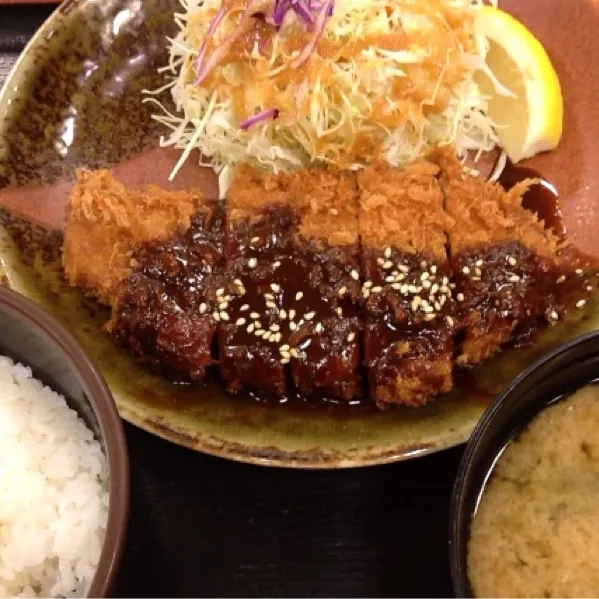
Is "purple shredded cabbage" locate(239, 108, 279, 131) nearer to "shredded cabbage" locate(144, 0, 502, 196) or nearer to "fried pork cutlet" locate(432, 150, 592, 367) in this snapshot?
"shredded cabbage" locate(144, 0, 502, 196)

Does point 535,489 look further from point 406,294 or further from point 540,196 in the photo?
point 540,196

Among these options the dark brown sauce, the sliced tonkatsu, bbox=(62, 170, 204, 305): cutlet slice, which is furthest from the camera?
the dark brown sauce

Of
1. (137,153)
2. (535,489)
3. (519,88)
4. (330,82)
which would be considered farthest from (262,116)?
(535,489)

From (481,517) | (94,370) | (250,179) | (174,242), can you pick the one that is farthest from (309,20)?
(481,517)

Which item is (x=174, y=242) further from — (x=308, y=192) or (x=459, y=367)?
(x=459, y=367)

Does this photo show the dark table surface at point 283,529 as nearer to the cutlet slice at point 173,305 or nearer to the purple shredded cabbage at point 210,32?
the cutlet slice at point 173,305

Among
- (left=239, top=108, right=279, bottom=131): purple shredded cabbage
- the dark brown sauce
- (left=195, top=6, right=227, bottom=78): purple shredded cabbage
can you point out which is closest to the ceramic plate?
the dark brown sauce
